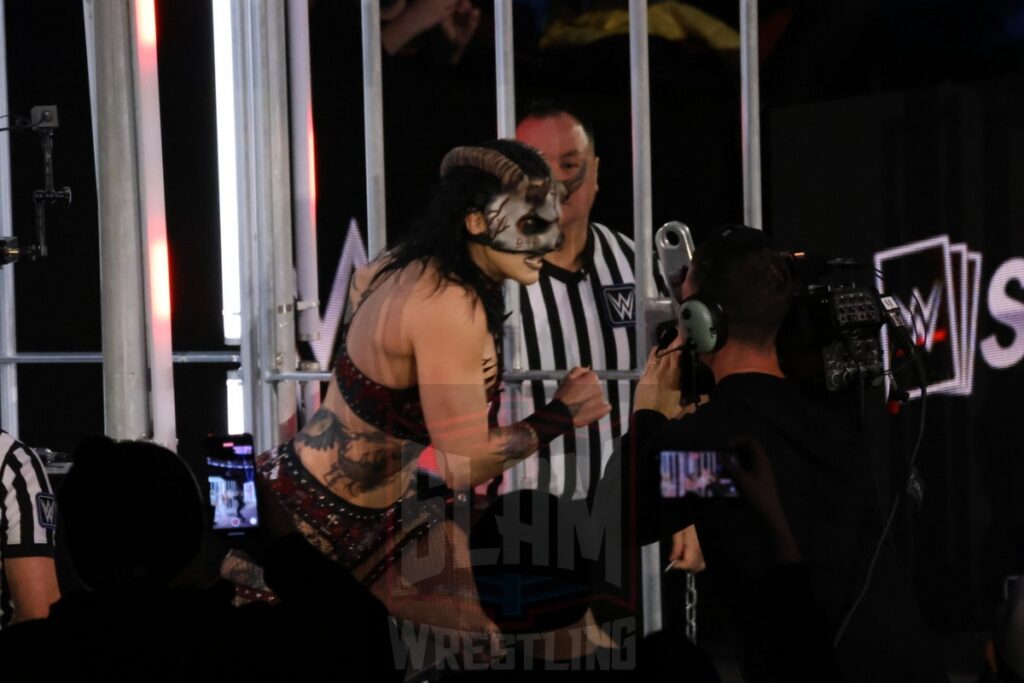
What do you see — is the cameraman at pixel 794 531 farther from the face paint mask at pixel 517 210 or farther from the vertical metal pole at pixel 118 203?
the vertical metal pole at pixel 118 203

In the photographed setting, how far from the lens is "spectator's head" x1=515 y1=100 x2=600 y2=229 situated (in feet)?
10.0

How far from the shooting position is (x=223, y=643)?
1.36 metres

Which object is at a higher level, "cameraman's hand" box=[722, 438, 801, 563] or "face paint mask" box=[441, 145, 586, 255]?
"face paint mask" box=[441, 145, 586, 255]

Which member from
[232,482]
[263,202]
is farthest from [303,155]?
[232,482]

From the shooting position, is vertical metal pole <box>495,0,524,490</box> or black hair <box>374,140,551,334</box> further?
vertical metal pole <box>495,0,524,490</box>

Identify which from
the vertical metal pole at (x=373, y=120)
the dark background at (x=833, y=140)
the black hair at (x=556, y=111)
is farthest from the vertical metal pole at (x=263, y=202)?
the black hair at (x=556, y=111)

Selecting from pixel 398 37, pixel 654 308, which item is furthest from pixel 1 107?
pixel 654 308

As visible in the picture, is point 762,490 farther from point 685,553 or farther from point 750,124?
point 750,124

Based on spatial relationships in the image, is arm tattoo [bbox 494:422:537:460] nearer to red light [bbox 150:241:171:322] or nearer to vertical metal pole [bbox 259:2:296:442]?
red light [bbox 150:241:171:322]

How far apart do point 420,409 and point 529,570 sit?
0.43 meters

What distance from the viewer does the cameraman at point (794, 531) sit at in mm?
1753

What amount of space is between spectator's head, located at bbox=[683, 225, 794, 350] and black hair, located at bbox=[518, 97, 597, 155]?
1.15m

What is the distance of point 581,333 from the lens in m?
3.09

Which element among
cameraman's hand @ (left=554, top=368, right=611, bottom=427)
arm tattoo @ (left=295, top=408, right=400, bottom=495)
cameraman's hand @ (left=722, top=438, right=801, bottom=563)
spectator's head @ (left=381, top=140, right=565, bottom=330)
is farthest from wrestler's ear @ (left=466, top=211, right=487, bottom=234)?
cameraman's hand @ (left=722, top=438, right=801, bottom=563)
